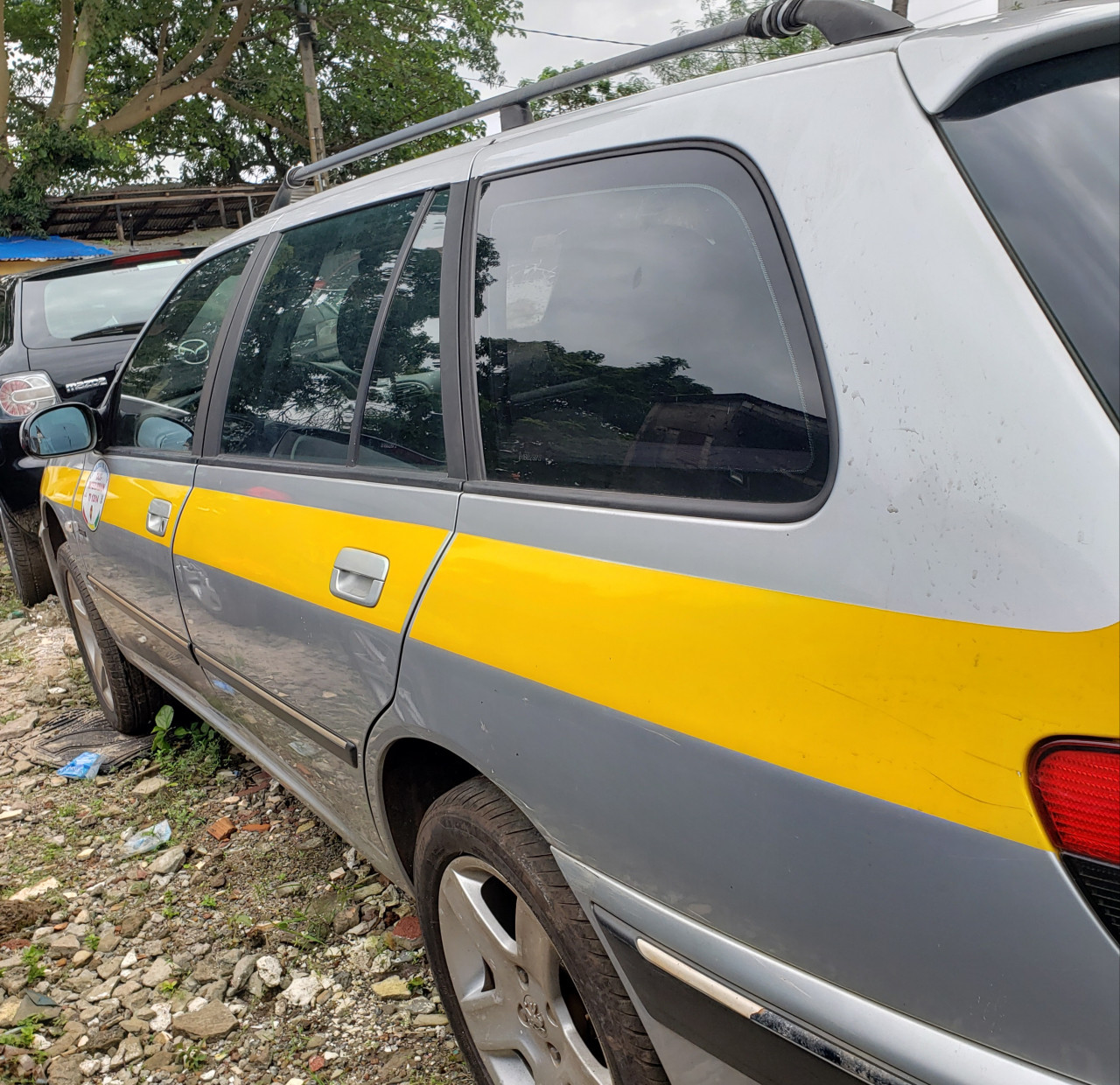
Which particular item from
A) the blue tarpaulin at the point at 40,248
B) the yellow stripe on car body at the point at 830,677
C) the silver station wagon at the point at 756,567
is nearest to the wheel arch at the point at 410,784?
the silver station wagon at the point at 756,567

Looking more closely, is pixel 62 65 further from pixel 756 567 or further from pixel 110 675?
pixel 756 567

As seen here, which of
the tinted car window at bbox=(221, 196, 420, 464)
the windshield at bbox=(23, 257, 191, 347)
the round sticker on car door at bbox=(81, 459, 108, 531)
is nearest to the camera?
the tinted car window at bbox=(221, 196, 420, 464)

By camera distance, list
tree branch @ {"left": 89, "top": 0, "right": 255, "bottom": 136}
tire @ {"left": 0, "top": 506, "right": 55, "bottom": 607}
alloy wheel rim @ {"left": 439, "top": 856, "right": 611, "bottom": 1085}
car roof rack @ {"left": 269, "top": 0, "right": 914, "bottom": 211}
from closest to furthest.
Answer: car roof rack @ {"left": 269, "top": 0, "right": 914, "bottom": 211}, alloy wheel rim @ {"left": 439, "top": 856, "right": 611, "bottom": 1085}, tire @ {"left": 0, "top": 506, "right": 55, "bottom": 607}, tree branch @ {"left": 89, "top": 0, "right": 255, "bottom": 136}

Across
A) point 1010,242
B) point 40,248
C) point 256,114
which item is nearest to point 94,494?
point 1010,242

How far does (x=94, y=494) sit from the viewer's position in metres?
3.45

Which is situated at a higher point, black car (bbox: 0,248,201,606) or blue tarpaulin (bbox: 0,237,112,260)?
blue tarpaulin (bbox: 0,237,112,260)

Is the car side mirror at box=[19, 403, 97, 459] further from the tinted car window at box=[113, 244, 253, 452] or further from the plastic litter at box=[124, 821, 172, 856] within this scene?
the plastic litter at box=[124, 821, 172, 856]

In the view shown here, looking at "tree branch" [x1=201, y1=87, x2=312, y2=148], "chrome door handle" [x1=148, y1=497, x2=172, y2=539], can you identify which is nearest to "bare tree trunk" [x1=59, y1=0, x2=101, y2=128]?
"tree branch" [x1=201, y1=87, x2=312, y2=148]

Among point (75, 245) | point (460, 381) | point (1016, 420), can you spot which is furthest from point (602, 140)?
point (75, 245)

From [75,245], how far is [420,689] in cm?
2342

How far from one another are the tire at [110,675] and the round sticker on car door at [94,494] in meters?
0.41

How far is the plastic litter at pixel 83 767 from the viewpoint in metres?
3.74

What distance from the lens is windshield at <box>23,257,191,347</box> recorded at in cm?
581

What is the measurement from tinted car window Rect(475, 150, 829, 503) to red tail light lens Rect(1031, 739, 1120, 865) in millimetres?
384
